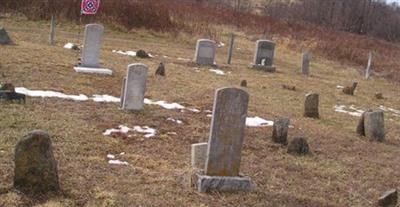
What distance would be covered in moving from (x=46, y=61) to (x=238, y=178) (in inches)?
406

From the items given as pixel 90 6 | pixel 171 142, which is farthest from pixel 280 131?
pixel 90 6

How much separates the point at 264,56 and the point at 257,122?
38.2 feet

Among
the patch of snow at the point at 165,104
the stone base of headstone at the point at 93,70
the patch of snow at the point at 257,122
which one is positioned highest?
the stone base of headstone at the point at 93,70

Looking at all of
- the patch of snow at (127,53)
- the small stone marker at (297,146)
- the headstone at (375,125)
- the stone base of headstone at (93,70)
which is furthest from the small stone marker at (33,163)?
the patch of snow at (127,53)

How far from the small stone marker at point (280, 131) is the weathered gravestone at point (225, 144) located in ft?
10.9

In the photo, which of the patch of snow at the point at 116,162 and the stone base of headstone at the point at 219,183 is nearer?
the stone base of headstone at the point at 219,183

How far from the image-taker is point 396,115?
57.5ft

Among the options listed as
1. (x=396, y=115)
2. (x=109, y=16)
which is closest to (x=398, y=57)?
(x=109, y=16)

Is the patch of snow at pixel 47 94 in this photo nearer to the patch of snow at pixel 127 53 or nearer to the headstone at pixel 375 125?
the headstone at pixel 375 125

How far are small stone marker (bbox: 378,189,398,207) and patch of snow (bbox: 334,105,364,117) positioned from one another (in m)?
8.33

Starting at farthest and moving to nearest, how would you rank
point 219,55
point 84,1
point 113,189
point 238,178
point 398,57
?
point 398,57 → point 219,55 → point 84,1 → point 238,178 → point 113,189

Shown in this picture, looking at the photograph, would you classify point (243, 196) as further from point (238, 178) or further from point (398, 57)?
point (398, 57)

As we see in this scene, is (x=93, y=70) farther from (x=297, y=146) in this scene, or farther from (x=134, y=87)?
(x=297, y=146)

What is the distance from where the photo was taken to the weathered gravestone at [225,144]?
7488 mm
